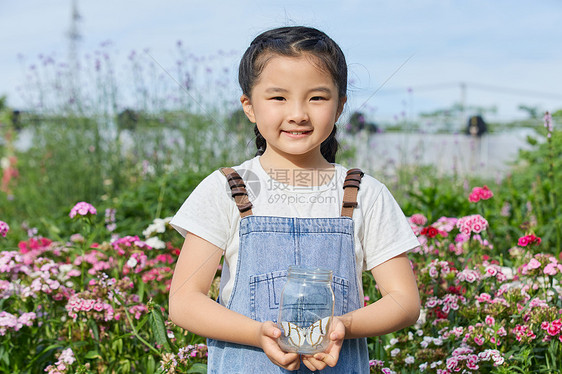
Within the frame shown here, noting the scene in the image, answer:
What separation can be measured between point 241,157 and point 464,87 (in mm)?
6947

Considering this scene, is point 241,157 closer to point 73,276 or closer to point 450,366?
point 73,276

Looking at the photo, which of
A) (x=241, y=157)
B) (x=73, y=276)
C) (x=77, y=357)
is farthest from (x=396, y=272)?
(x=241, y=157)

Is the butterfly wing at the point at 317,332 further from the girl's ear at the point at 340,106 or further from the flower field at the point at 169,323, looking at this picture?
the flower field at the point at 169,323

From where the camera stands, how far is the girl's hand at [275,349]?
124 cm

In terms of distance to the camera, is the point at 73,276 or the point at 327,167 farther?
the point at 73,276

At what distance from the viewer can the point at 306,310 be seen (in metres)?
1.32

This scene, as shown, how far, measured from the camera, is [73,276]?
263cm

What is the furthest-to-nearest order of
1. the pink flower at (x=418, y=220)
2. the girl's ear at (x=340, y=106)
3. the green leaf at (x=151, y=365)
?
the pink flower at (x=418, y=220), the green leaf at (x=151, y=365), the girl's ear at (x=340, y=106)

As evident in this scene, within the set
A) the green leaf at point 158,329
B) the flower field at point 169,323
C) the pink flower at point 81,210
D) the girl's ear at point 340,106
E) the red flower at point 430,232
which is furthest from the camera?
the red flower at point 430,232

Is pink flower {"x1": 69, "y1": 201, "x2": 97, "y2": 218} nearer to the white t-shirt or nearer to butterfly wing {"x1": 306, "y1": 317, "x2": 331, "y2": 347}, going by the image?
the white t-shirt

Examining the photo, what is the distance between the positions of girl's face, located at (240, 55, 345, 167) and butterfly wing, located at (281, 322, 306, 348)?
45 centimetres

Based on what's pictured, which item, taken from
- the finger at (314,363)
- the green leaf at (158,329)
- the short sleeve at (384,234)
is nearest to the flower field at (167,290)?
the green leaf at (158,329)

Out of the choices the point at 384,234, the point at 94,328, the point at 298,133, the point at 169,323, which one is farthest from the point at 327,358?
the point at 94,328

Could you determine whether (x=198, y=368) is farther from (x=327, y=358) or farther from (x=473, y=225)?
(x=473, y=225)
